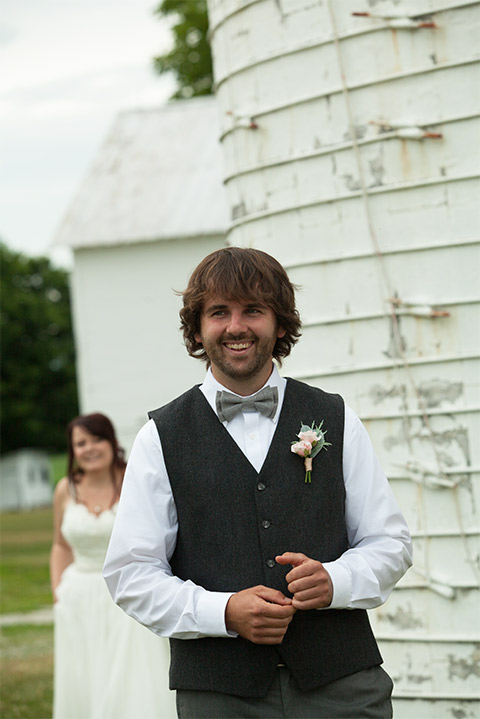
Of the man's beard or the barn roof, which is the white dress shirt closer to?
the man's beard

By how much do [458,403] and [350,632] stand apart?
2203 mm

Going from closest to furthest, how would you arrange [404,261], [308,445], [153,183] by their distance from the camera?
[308,445] → [404,261] → [153,183]

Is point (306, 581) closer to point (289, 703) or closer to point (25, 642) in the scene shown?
point (289, 703)

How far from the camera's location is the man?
3.23 meters

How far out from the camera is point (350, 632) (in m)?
3.37

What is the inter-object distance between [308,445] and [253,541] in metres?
0.34

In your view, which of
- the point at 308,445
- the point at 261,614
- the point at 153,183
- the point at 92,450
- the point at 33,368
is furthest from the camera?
the point at 33,368

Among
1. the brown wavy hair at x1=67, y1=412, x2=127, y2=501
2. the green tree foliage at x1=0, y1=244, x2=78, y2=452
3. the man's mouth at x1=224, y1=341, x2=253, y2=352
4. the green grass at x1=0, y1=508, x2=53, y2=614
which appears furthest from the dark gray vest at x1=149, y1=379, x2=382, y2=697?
the green tree foliage at x1=0, y1=244, x2=78, y2=452

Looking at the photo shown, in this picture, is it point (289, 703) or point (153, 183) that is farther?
point (153, 183)

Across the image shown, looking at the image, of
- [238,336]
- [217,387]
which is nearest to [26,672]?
[217,387]

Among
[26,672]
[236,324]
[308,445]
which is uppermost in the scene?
[236,324]

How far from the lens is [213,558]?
10.8 feet

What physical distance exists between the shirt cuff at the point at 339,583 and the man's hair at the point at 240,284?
33.0 inches

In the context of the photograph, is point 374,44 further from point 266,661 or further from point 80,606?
point 80,606
